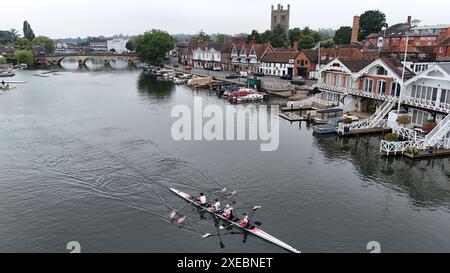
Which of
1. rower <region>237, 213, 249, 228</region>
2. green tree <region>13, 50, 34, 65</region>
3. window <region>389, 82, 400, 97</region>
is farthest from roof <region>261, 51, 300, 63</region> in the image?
green tree <region>13, 50, 34, 65</region>

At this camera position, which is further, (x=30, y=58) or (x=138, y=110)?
(x=30, y=58)

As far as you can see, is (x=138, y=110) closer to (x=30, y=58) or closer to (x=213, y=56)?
(x=213, y=56)

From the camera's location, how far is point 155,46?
157 meters

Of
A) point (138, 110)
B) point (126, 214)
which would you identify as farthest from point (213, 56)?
point (126, 214)

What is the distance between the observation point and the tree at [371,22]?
510ft

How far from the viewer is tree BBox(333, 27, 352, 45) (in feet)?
483

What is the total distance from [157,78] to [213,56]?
2853cm

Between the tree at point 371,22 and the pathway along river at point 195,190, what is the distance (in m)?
116

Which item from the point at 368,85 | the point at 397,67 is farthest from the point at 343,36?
the point at 397,67

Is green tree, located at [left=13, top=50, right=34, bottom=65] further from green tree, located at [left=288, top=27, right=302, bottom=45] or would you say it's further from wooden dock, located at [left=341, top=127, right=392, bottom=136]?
wooden dock, located at [left=341, top=127, right=392, bottom=136]

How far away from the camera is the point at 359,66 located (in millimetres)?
65188

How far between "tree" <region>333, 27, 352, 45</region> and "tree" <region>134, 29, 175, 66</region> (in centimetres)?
6764

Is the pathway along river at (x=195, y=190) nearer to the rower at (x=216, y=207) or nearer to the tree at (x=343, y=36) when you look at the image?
the rower at (x=216, y=207)

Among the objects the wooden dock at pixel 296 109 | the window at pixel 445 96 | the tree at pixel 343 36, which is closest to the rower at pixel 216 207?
the window at pixel 445 96
